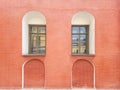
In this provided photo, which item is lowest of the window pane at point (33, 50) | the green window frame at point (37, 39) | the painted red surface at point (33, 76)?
the painted red surface at point (33, 76)

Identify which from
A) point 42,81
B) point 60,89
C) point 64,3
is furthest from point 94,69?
point 64,3

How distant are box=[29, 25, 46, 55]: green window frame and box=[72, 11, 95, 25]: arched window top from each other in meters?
1.37

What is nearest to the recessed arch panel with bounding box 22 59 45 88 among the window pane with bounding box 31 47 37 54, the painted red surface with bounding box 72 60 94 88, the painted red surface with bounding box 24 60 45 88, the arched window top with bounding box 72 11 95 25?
the painted red surface with bounding box 24 60 45 88

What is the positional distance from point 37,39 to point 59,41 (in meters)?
1.01

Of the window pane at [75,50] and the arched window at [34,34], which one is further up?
the arched window at [34,34]

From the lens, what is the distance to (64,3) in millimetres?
9141

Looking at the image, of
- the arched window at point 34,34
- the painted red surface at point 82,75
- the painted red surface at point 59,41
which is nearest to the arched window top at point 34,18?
the arched window at point 34,34

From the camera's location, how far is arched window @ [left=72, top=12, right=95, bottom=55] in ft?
30.4

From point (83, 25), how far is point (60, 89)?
9.16 ft

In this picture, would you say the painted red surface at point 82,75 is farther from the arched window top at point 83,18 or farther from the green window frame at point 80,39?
the arched window top at point 83,18

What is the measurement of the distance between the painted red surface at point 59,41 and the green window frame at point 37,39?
451 millimetres

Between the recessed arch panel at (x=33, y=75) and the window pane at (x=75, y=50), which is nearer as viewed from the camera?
the recessed arch panel at (x=33, y=75)

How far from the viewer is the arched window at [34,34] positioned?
9297 mm

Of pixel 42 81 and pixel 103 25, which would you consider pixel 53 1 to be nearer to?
pixel 103 25
